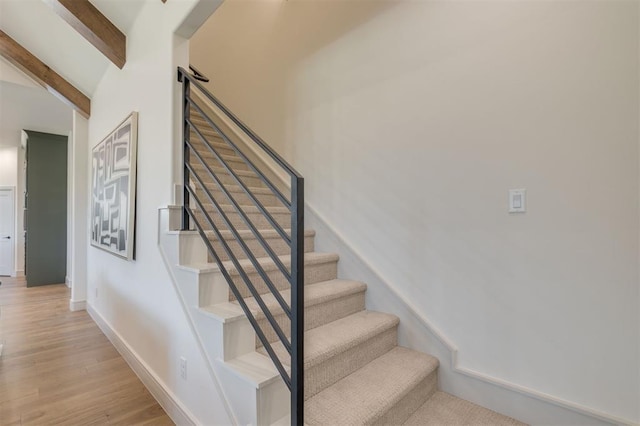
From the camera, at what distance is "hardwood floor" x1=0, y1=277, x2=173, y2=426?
5.94 ft

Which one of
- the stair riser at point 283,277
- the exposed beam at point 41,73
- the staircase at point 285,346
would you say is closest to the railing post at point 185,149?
the staircase at point 285,346

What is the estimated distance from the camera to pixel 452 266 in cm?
187

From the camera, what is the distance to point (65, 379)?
221cm

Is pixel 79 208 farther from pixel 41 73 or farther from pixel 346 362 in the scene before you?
pixel 346 362

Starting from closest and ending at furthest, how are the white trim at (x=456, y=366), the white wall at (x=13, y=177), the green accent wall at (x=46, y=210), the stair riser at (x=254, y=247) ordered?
the white trim at (x=456, y=366)
the stair riser at (x=254, y=247)
the green accent wall at (x=46, y=210)
the white wall at (x=13, y=177)

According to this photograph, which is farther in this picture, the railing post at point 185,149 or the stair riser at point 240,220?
the stair riser at point 240,220

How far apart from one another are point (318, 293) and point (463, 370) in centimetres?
95

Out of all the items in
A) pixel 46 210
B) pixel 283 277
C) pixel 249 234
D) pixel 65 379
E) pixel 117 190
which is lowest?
pixel 65 379

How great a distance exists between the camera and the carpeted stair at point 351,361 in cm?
145

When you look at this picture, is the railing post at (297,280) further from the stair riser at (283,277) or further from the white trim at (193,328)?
the stair riser at (283,277)

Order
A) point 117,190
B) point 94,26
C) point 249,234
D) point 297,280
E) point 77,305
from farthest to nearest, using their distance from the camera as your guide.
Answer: point 77,305
point 117,190
point 94,26
point 249,234
point 297,280

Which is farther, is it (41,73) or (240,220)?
(41,73)

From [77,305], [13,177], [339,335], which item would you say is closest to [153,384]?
[339,335]

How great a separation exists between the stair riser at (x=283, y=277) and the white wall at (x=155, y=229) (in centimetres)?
34
